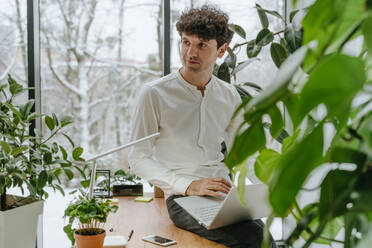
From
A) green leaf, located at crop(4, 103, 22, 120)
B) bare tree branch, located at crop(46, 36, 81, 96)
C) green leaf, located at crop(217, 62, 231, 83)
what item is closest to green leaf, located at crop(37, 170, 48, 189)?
green leaf, located at crop(4, 103, 22, 120)

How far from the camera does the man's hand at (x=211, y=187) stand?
1.99m

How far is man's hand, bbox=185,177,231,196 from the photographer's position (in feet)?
6.51

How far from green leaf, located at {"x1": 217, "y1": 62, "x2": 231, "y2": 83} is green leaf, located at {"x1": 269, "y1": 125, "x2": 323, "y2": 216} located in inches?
97.2

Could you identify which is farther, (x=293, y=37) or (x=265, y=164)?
(x=293, y=37)

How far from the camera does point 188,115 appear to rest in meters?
2.46

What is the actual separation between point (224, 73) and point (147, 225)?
121 cm

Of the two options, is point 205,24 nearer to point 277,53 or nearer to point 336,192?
point 277,53

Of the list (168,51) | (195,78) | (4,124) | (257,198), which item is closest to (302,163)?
(257,198)

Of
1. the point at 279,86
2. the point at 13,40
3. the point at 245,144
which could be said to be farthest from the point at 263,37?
the point at 279,86

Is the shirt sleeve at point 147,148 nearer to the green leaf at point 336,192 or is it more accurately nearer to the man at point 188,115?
the man at point 188,115

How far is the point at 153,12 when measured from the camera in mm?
3473

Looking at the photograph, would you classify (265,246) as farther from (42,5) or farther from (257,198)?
(42,5)

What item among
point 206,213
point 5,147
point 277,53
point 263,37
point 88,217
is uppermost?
point 263,37

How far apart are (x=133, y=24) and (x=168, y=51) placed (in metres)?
0.42
